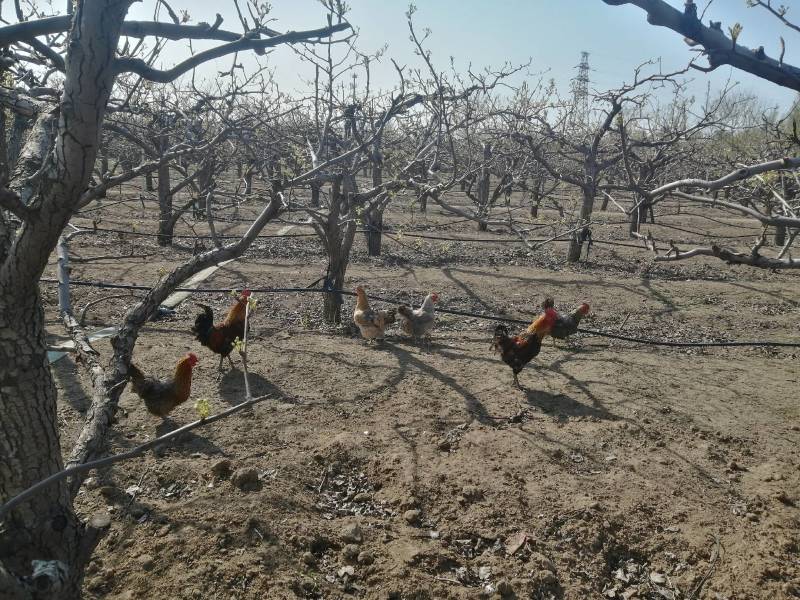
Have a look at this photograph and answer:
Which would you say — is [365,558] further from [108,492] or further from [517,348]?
[517,348]

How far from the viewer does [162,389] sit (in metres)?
4.20

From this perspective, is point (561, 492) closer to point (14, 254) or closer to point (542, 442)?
point (542, 442)

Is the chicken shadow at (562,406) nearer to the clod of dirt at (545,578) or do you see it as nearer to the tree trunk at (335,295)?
the clod of dirt at (545,578)

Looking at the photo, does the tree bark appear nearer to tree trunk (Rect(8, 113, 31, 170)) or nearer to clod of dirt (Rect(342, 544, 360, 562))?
tree trunk (Rect(8, 113, 31, 170))

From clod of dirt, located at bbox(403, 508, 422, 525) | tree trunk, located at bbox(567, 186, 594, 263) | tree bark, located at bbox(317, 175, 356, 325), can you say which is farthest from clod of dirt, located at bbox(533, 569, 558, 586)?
tree trunk, located at bbox(567, 186, 594, 263)

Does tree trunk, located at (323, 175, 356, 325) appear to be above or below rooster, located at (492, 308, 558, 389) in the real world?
above

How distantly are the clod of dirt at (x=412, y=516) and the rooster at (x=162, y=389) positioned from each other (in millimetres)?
2061

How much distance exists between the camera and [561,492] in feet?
11.9

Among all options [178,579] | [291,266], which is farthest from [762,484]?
[291,266]

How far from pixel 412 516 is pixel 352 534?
410 mm

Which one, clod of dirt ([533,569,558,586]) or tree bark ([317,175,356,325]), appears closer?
clod of dirt ([533,569,558,586])

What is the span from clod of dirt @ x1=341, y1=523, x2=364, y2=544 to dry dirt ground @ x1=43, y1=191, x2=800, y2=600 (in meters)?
0.02

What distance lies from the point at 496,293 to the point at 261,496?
662 cm

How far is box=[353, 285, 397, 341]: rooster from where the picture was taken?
6387mm
